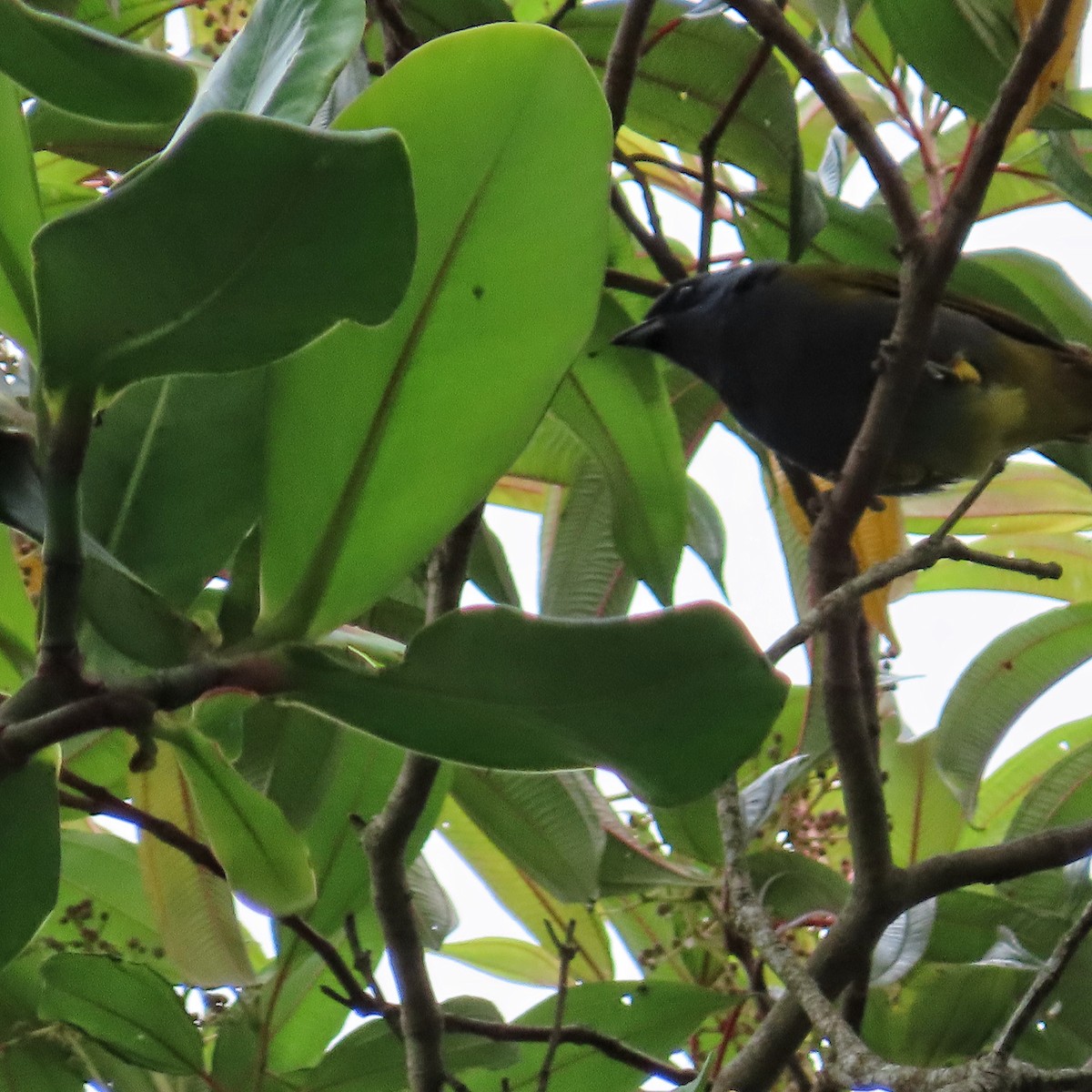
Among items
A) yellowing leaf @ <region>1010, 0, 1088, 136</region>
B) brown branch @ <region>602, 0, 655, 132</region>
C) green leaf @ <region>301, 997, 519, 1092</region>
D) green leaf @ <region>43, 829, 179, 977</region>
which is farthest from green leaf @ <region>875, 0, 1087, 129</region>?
green leaf @ <region>43, 829, 179, 977</region>

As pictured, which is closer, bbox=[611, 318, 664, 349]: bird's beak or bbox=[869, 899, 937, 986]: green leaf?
bbox=[869, 899, 937, 986]: green leaf

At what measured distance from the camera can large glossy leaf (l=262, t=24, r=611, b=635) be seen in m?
0.56

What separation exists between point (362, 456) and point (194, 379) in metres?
0.15

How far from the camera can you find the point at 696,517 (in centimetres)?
154

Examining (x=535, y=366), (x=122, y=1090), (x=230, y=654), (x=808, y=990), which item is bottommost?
(x=122, y=1090)

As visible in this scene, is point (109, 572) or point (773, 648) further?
point (773, 648)

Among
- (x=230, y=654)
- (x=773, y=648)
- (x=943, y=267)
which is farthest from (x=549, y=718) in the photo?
(x=943, y=267)

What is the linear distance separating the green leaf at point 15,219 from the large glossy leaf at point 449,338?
12 centimetres

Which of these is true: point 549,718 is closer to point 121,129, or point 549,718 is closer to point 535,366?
point 535,366

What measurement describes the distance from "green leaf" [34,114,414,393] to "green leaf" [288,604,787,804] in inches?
5.4

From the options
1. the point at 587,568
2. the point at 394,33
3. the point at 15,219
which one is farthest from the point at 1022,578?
the point at 15,219

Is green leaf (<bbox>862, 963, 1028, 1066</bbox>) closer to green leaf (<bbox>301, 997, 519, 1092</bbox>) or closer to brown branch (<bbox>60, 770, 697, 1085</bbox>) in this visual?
brown branch (<bbox>60, 770, 697, 1085</bbox>)

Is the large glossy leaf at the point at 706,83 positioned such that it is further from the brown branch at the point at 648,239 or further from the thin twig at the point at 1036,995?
the thin twig at the point at 1036,995

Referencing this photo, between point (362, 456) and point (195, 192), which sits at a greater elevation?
point (195, 192)
